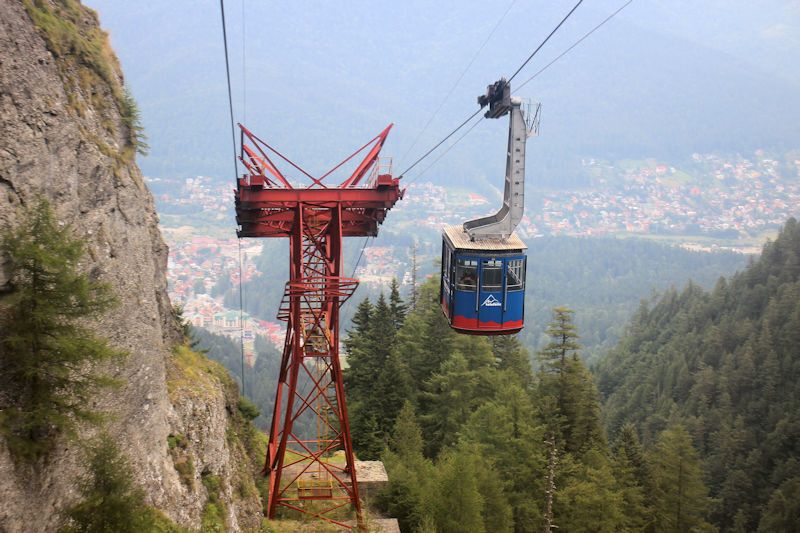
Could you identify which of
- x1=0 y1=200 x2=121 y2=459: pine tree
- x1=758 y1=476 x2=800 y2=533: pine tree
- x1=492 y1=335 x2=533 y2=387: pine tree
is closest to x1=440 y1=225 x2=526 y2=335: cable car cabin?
x1=0 y1=200 x2=121 y2=459: pine tree

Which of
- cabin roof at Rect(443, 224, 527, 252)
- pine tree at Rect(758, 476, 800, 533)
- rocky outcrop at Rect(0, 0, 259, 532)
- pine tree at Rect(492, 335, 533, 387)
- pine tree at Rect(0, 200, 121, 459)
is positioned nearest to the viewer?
pine tree at Rect(0, 200, 121, 459)

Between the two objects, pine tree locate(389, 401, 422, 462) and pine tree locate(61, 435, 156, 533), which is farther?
pine tree locate(389, 401, 422, 462)

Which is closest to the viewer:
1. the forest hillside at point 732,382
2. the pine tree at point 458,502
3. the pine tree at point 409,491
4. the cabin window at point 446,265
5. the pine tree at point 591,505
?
the cabin window at point 446,265

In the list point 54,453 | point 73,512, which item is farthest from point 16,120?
point 73,512

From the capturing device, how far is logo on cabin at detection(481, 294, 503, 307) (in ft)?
44.9

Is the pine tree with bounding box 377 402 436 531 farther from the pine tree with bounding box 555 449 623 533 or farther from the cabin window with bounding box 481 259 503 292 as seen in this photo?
the cabin window with bounding box 481 259 503 292

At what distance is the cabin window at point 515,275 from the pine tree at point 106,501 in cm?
800

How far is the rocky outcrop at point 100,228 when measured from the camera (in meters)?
9.76

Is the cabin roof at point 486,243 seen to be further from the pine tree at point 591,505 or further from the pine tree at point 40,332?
the pine tree at point 591,505

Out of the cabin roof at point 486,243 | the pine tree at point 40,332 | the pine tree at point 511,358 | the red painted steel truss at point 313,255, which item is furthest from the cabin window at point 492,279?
the pine tree at point 511,358

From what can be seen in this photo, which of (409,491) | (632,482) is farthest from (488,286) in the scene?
(632,482)

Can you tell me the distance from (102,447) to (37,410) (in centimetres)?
108

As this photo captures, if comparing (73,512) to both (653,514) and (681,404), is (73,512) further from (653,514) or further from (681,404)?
(681,404)

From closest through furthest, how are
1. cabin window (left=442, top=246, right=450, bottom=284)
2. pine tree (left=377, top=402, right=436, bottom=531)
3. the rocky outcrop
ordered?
the rocky outcrop < cabin window (left=442, top=246, right=450, bottom=284) < pine tree (left=377, top=402, right=436, bottom=531)
